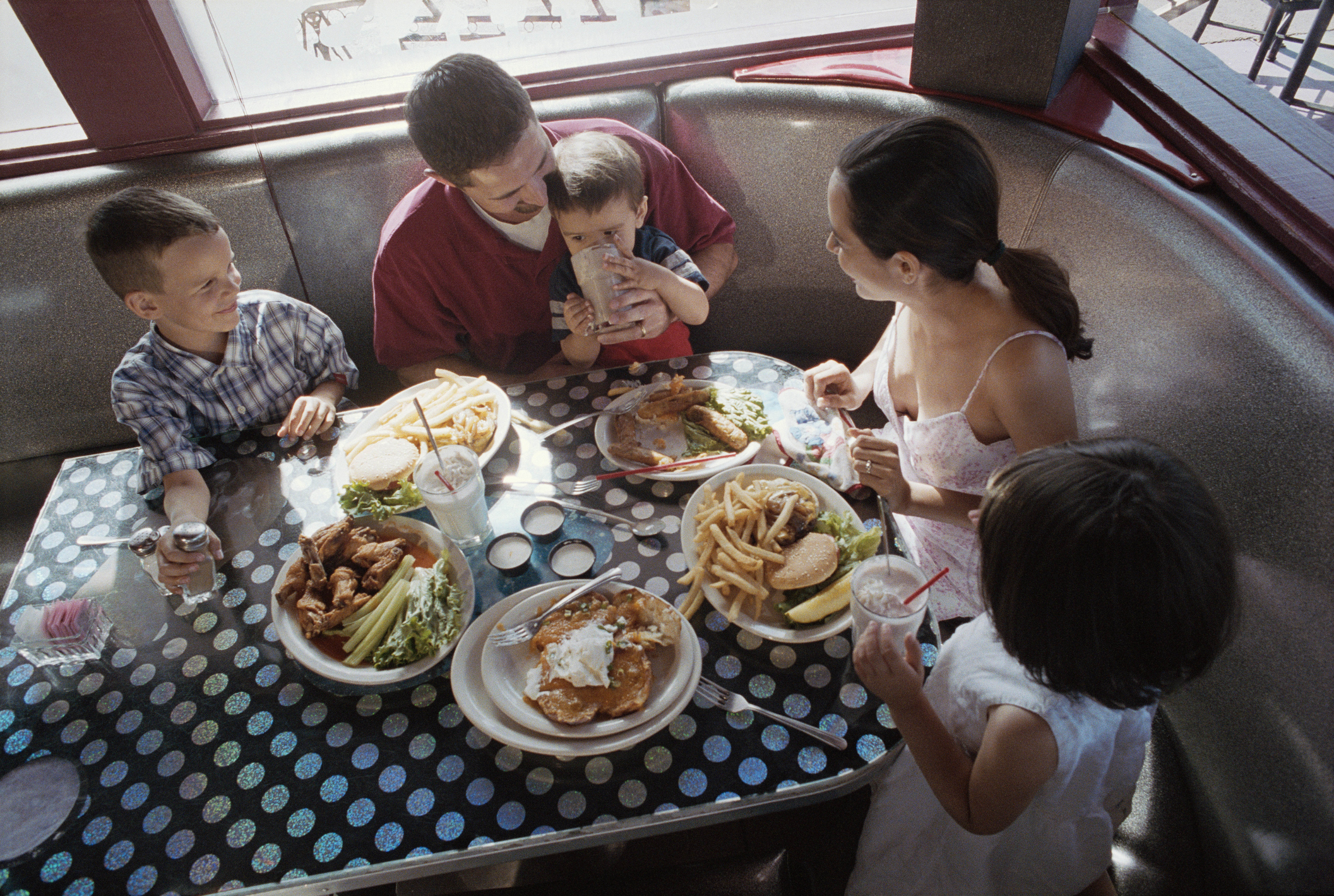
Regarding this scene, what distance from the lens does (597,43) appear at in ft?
10.6

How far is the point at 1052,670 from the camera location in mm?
1290

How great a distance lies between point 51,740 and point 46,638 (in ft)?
0.70

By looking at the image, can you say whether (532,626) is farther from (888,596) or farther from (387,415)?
(387,415)

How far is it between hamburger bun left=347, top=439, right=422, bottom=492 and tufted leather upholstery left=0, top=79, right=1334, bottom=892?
143 cm

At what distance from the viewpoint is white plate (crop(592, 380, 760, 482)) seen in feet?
6.20

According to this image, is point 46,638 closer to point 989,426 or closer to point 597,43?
point 989,426

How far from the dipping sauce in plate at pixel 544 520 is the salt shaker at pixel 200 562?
0.73 meters

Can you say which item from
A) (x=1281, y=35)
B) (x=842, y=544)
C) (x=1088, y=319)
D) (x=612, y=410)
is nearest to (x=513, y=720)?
(x=842, y=544)

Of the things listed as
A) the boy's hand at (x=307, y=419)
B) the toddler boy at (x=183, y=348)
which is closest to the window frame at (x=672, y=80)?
the toddler boy at (x=183, y=348)

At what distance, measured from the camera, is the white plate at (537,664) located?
140cm

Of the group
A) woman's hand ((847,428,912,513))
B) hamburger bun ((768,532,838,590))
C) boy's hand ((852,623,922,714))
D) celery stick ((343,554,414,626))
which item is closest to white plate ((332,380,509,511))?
celery stick ((343,554,414,626))

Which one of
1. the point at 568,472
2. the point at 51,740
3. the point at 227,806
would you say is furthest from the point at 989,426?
the point at 51,740

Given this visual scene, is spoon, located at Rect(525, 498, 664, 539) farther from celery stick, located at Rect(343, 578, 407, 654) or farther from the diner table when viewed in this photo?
celery stick, located at Rect(343, 578, 407, 654)

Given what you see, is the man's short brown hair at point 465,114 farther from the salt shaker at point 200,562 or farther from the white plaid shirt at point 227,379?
the salt shaker at point 200,562
